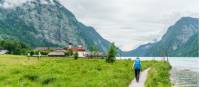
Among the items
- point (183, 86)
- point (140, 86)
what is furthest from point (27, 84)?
point (183, 86)

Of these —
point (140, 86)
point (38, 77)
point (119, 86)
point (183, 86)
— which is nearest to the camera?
point (119, 86)

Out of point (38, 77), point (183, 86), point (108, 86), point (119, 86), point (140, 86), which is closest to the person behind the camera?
point (108, 86)

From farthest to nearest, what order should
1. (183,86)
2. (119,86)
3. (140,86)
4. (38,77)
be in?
1. (183,86)
2. (38,77)
3. (140,86)
4. (119,86)

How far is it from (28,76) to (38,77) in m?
2.00

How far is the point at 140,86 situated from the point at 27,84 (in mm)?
9450

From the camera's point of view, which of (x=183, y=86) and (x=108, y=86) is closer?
(x=108, y=86)

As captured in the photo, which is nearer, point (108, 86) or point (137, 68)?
point (108, 86)

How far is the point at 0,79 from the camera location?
4138 cm

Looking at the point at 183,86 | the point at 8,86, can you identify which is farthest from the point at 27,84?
the point at 183,86

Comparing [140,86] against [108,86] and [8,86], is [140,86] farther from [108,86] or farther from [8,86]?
[8,86]

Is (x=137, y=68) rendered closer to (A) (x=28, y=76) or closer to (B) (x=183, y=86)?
(A) (x=28, y=76)

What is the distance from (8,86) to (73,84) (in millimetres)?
5009

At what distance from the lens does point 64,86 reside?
110 feet

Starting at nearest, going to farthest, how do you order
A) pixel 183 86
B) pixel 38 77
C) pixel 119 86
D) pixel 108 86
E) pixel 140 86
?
1. pixel 108 86
2. pixel 119 86
3. pixel 140 86
4. pixel 38 77
5. pixel 183 86
